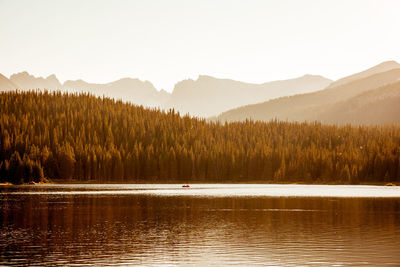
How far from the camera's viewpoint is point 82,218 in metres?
85.2

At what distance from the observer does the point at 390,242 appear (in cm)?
6103

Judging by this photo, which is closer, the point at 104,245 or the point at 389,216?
the point at 104,245

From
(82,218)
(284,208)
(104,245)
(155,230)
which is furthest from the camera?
(284,208)

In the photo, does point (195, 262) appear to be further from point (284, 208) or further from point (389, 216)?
point (284, 208)

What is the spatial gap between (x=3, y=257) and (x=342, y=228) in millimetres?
41780

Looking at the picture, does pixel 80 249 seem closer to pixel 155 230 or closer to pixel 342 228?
pixel 155 230

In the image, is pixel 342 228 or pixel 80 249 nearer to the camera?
pixel 80 249

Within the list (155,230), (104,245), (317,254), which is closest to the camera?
(317,254)

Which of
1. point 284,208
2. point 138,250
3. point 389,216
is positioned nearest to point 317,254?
point 138,250

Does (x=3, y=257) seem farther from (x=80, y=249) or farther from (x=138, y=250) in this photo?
(x=138, y=250)

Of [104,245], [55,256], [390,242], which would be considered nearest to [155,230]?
[104,245]

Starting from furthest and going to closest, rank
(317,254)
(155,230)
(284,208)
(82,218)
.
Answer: (284,208) < (82,218) < (155,230) < (317,254)

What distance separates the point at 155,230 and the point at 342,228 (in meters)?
23.2

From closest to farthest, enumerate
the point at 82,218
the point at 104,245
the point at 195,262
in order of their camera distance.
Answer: the point at 195,262 < the point at 104,245 < the point at 82,218
